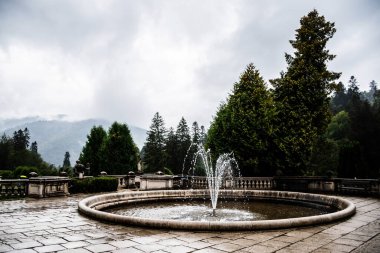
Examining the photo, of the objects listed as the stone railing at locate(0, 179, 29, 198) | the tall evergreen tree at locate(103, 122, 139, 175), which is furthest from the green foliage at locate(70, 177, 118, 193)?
the tall evergreen tree at locate(103, 122, 139, 175)

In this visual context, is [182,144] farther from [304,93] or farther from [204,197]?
[204,197]

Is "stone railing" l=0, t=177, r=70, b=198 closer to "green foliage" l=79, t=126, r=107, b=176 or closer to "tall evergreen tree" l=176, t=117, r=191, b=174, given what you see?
"green foliage" l=79, t=126, r=107, b=176

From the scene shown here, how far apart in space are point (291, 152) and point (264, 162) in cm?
252

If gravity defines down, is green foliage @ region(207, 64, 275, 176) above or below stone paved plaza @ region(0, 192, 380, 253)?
above

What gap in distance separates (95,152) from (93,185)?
117ft

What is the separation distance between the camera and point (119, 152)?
160ft

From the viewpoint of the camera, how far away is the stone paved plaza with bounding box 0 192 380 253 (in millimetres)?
5984

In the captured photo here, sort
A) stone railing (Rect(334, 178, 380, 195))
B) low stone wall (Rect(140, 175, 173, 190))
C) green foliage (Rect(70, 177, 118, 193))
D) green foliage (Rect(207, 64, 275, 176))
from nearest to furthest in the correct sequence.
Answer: stone railing (Rect(334, 178, 380, 195))
green foliage (Rect(70, 177, 118, 193))
low stone wall (Rect(140, 175, 173, 190))
green foliage (Rect(207, 64, 275, 176))

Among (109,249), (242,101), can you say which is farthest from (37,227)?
(242,101)

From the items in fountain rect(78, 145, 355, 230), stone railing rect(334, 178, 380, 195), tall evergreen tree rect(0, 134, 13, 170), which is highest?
tall evergreen tree rect(0, 134, 13, 170)

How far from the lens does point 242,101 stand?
1073 inches

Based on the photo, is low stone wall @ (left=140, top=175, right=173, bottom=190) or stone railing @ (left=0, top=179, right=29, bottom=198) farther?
low stone wall @ (left=140, top=175, right=173, bottom=190)

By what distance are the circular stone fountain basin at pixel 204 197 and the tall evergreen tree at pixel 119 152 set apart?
110 feet

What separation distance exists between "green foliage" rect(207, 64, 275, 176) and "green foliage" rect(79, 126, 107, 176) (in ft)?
92.9
